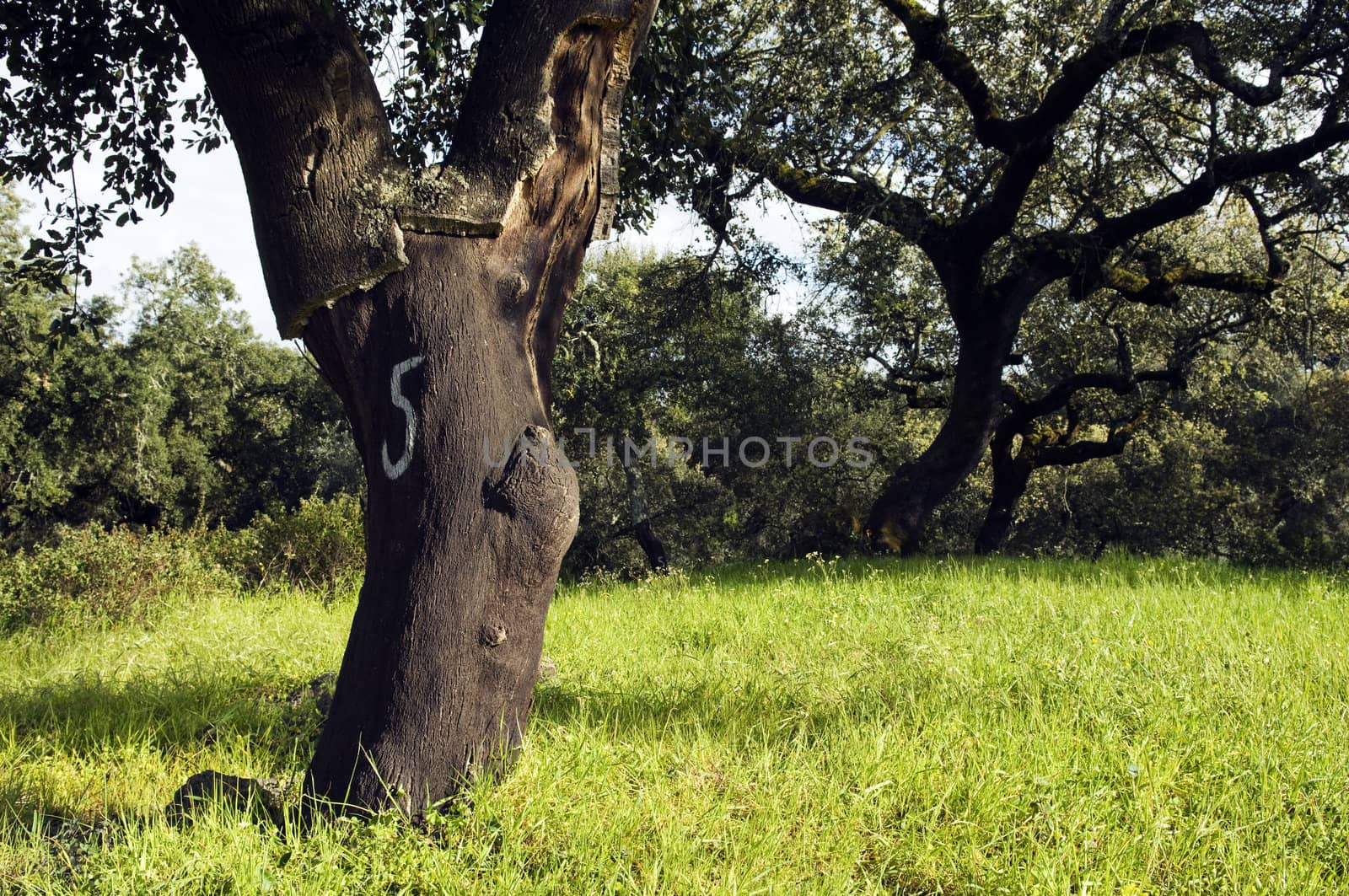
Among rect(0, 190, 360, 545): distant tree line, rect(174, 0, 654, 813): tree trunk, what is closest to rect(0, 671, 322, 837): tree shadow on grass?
rect(174, 0, 654, 813): tree trunk

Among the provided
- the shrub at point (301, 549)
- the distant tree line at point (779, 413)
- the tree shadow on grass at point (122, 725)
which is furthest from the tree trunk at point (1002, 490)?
the tree shadow on grass at point (122, 725)

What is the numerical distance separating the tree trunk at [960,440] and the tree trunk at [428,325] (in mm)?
7950

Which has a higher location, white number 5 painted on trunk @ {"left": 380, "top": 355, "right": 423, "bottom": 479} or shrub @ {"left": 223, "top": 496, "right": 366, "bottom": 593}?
white number 5 painted on trunk @ {"left": 380, "top": 355, "right": 423, "bottom": 479}

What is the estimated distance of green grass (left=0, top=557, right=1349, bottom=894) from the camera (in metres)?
2.58

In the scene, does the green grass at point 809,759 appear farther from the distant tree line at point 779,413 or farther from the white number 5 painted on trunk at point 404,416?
the distant tree line at point 779,413

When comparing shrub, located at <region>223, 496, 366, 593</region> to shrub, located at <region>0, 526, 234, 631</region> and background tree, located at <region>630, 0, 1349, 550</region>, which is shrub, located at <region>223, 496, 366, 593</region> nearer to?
shrub, located at <region>0, 526, 234, 631</region>

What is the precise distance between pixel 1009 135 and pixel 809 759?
771 cm

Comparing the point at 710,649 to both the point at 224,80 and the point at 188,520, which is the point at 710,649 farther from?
the point at 188,520

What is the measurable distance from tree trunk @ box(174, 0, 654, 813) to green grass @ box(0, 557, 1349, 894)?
→ 36cm

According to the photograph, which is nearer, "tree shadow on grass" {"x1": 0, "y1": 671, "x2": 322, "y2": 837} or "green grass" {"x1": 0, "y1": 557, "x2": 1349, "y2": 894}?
"green grass" {"x1": 0, "y1": 557, "x2": 1349, "y2": 894}

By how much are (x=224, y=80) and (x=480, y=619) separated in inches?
82.6

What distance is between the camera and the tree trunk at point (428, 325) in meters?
2.91

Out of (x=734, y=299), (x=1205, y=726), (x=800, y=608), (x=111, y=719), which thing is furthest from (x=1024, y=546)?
(x=111, y=719)

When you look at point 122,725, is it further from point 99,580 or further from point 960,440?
point 960,440
